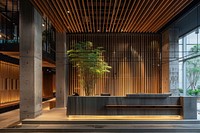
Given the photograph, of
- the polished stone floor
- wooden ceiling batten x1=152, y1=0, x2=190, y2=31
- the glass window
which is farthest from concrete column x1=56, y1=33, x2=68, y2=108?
the glass window

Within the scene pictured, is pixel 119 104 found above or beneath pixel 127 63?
beneath

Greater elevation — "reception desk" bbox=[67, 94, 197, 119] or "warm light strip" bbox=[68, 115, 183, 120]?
"reception desk" bbox=[67, 94, 197, 119]

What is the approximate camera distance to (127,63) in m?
16.6

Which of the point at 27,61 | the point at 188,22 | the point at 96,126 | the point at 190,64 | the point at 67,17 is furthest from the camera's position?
the point at 190,64

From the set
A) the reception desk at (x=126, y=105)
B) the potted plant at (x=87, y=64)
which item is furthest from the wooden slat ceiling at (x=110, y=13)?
the reception desk at (x=126, y=105)

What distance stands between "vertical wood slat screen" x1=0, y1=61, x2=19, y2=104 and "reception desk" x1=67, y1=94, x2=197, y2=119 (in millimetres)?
7011

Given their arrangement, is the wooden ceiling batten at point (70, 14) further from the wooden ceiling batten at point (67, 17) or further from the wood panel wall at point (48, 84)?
the wood panel wall at point (48, 84)

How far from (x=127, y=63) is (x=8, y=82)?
7283 millimetres

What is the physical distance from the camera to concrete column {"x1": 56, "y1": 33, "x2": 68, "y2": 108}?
15766 millimetres

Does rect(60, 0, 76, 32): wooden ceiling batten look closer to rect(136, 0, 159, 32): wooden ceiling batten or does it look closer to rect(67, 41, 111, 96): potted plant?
rect(67, 41, 111, 96): potted plant

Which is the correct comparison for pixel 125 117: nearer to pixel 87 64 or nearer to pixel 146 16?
pixel 146 16

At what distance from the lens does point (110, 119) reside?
10.7m

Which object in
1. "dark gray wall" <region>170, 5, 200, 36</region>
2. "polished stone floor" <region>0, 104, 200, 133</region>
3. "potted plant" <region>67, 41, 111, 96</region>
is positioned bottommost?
"polished stone floor" <region>0, 104, 200, 133</region>

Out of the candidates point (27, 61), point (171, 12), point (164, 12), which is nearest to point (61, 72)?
point (27, 61)
